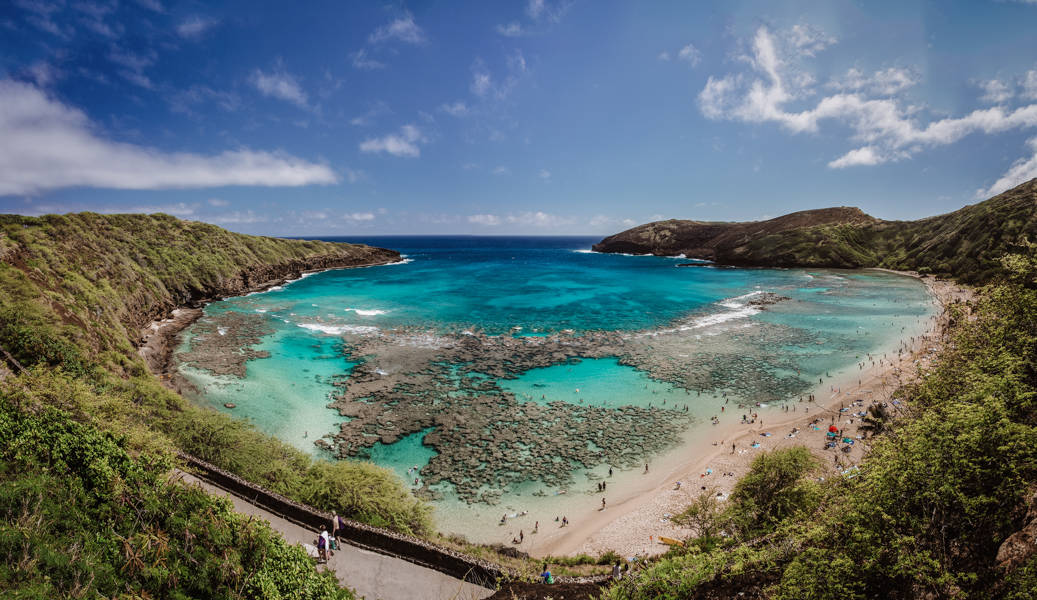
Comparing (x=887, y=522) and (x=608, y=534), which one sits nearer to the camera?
(x=887, y=522)

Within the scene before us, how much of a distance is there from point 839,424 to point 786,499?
18708 millimetres

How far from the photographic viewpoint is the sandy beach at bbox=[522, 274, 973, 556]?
21.8 m

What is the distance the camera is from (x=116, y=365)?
2897 cm

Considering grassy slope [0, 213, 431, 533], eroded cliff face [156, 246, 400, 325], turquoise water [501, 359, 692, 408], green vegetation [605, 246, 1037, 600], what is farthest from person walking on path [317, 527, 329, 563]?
eroded cliff face [156, 246, 400, 325]

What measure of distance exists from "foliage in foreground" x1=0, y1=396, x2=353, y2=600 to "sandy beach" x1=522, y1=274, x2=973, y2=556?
554 inches

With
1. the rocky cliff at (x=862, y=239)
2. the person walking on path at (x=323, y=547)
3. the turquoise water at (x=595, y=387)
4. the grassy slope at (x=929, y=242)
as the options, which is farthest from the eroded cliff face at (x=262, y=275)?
the grassy slope at (x=929, y=242)

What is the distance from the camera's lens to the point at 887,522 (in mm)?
10727

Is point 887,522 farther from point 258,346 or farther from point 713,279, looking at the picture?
point 713,279

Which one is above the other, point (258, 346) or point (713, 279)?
point (713, 279)

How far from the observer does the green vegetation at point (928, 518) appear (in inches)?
361

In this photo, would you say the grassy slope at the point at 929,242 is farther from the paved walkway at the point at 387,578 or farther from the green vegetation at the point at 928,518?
the paved walkway at the point at 387,578

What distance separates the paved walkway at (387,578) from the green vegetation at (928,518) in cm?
585

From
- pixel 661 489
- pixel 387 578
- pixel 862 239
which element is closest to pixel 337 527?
pixel 387 578

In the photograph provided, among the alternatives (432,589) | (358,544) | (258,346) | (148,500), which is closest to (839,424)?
(432,589)
